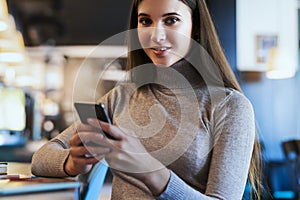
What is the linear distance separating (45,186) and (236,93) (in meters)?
0.41

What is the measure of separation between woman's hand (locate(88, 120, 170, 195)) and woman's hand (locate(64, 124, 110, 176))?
1 cm

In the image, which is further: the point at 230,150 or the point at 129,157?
the point at 230,150

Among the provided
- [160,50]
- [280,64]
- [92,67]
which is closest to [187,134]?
[160,50]

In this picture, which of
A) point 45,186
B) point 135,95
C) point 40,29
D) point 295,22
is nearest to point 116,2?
point 40,29

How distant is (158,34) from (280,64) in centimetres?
340

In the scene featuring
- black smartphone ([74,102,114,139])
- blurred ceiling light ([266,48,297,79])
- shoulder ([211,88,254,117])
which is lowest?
blurred ceiling light ([266,48,297,79])

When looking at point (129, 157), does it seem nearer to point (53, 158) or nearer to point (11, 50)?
point (53, 158)

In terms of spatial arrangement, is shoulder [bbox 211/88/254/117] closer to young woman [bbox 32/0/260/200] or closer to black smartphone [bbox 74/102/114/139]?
young woman [bbox 32/0/260/200]

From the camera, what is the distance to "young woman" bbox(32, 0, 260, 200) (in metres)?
0.92

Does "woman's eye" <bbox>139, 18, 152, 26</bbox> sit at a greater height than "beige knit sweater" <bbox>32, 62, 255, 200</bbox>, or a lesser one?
greater

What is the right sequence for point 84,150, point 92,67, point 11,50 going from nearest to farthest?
point 84,150 → point 11,50 → point 92,67

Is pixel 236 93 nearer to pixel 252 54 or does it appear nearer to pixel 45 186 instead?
pixel 45 186

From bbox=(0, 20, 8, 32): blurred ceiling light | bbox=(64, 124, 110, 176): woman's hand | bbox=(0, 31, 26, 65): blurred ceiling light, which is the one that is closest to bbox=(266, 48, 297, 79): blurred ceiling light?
bbox=(0, 31, 26, 65): blurred ceiling light

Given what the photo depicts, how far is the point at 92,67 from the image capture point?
13.7 ft
